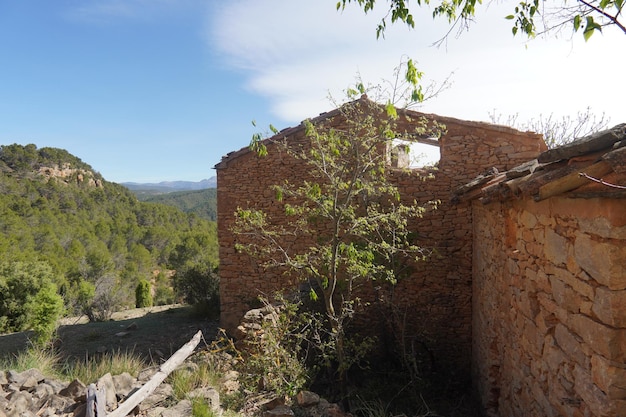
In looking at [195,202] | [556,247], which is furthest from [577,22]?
[195,202]

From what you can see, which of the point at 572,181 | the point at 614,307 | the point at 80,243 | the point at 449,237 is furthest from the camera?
the point at 80,243

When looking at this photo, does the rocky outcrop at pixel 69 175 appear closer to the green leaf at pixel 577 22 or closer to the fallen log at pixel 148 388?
the fallen log at pixel 148 388

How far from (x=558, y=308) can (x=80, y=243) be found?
2657cm

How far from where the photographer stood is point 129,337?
9320 mm

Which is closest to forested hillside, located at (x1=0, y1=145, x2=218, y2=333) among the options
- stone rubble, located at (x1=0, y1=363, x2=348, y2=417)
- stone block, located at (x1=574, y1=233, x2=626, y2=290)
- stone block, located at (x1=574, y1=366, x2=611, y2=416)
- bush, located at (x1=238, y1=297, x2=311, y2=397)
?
stone rubble, located at (x1=0, y1=363, x2=348, y2=417)

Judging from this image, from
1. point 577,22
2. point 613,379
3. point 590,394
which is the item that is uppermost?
point 577,22

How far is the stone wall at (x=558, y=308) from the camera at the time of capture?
7.29 feet

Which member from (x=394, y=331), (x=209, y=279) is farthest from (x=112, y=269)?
(x=394, y=331)

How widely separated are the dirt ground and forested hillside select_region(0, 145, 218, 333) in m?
1.43

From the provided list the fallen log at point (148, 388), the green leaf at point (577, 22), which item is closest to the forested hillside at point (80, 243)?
the fallen log at point (148, 388)

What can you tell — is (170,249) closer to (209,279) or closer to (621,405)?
(209,279)

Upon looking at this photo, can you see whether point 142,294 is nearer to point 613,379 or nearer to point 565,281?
point 565,281

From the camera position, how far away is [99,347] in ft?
28.2

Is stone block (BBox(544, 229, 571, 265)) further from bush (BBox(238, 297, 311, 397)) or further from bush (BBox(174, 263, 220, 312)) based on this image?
bush (BBox(174, 263, 220, 312))
